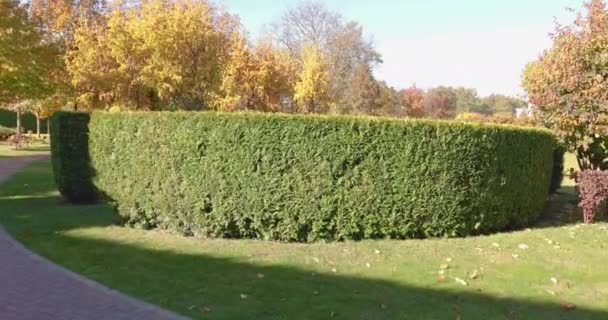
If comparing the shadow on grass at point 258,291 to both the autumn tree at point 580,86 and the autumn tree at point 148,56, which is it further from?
the autumn tree at point 148,56

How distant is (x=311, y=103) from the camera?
4225 centimetres

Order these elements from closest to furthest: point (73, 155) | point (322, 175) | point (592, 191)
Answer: point (322, 175) → point (592, 191) → point (73, 155)

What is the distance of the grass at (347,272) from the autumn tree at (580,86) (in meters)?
2.36

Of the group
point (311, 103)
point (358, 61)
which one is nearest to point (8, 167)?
point (311, 103)

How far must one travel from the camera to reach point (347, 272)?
6.72m

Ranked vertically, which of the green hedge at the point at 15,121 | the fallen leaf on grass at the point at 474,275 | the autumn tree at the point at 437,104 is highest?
the autumn tree at the point at 437,104

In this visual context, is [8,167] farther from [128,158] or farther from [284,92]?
[284,92]

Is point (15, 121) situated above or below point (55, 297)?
above

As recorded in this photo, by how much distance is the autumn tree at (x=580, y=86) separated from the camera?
36.1 ft

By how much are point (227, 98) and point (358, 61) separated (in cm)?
3657

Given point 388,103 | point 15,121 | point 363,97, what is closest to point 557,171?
point 363,97

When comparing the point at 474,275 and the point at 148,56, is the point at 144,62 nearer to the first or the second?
the point at 148,56

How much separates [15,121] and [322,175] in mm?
52925

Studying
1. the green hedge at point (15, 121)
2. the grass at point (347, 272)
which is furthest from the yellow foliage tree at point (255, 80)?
the green hedge at point (15, 121)
